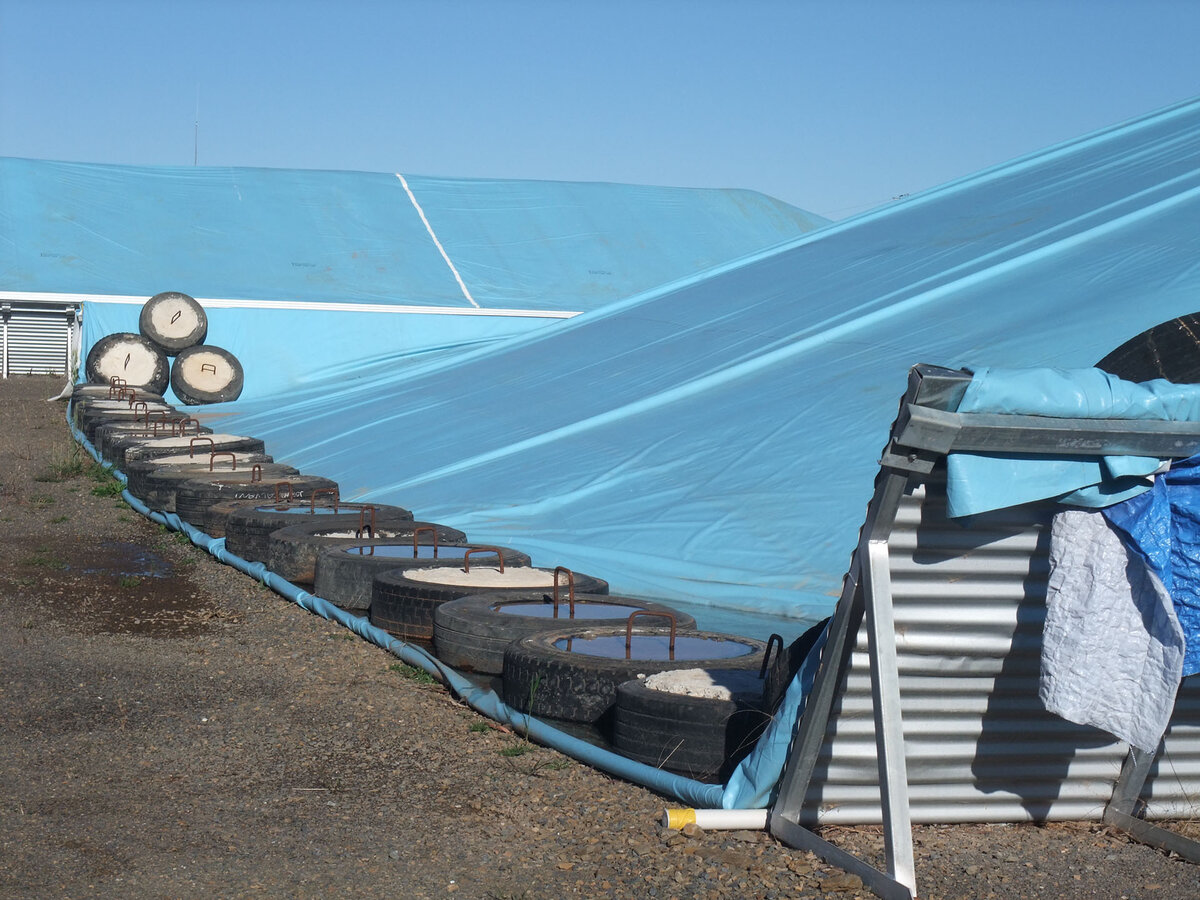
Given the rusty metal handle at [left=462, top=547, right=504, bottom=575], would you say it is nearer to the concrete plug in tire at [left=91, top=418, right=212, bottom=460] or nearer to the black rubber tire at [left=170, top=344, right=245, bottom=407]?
the concrete plug in tire at [left=91, top=418, right=212, bottom=460]

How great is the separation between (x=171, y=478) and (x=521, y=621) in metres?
5.84

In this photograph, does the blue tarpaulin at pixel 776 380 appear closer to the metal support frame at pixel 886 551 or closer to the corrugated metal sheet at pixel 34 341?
the metal support frame at pixel 886 551

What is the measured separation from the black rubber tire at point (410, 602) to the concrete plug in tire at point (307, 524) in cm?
127

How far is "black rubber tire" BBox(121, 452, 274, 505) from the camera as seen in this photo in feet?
35.1

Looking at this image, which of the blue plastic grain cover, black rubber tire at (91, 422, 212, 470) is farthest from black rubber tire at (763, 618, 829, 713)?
black rubber tire at (91, 422, 212, 470)

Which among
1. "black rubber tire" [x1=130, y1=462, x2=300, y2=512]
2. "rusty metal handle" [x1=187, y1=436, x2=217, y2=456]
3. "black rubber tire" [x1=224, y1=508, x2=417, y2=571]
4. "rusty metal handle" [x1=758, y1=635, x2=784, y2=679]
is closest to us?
"rusty metal handle" [x1=758, y1=635, x2=784, y2=679]

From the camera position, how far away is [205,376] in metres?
19.7

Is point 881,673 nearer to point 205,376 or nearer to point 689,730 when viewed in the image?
point 689,730

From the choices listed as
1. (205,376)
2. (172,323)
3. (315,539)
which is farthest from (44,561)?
(172,323)

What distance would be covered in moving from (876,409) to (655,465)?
1523 millimetres

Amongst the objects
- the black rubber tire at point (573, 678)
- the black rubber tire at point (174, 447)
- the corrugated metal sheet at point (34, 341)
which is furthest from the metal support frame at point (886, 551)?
the corrugated metal sheet at point (34, 341)

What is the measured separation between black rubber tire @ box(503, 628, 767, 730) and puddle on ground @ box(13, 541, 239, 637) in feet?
7.80

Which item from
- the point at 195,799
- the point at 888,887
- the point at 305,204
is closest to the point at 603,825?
the point at 888,887

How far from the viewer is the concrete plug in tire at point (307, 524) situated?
780 centimetres
